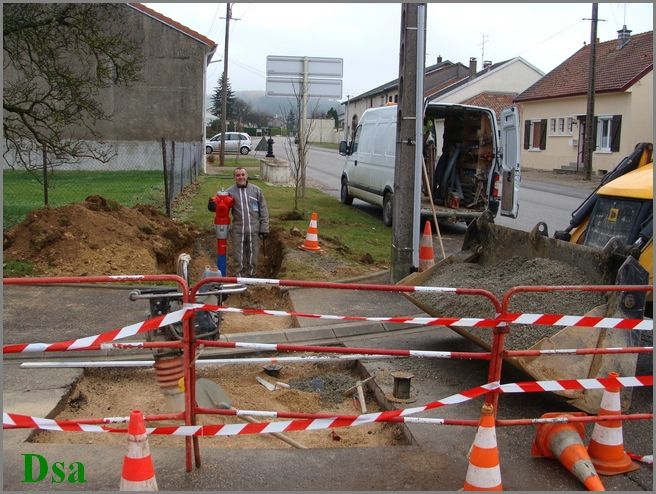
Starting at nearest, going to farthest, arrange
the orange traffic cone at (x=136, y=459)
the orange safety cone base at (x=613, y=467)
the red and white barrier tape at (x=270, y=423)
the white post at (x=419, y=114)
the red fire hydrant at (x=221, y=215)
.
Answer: the orange traffic cone at (x=136, y=459) → the red and white barrier tape at (x=270, y=423) → the orange safety cone base at (x=613, y=467) → the white post at (x=419, y=114) → the red fire hydrant at (x=221, y=215)

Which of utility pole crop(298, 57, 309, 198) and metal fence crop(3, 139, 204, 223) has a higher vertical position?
utility pole crop(298, 57, 309, 198)

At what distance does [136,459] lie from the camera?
360cm

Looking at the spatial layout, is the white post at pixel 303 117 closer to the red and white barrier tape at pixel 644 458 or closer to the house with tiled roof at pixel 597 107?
the red and white barrier tape at pixel 644 458

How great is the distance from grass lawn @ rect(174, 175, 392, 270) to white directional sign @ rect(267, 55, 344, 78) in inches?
119

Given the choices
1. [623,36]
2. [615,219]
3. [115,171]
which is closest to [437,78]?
[623,36]

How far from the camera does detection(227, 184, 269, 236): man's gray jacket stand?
31.2 ft

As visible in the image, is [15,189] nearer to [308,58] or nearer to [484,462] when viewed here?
[308,58]

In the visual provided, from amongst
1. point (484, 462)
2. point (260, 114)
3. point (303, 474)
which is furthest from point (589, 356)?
point (260, 114)

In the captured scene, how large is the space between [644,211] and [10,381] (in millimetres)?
5939

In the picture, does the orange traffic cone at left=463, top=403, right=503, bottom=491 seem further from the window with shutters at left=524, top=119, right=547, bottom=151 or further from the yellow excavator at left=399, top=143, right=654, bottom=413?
the window with shutters at left=524, top=119, right=547, bottom=151

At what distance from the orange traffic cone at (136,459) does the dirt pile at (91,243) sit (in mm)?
6426

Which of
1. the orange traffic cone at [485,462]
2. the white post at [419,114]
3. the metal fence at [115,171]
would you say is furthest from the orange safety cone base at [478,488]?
the metal fence at [115,171]

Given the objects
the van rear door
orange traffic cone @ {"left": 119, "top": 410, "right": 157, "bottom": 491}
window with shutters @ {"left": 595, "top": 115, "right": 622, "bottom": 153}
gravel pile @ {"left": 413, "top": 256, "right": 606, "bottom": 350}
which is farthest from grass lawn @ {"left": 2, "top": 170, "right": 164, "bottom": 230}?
window with shutters @ {"left": 595, "top": 115, "right": 622, "bottom": 153}

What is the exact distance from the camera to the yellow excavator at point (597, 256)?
5.05 metres
